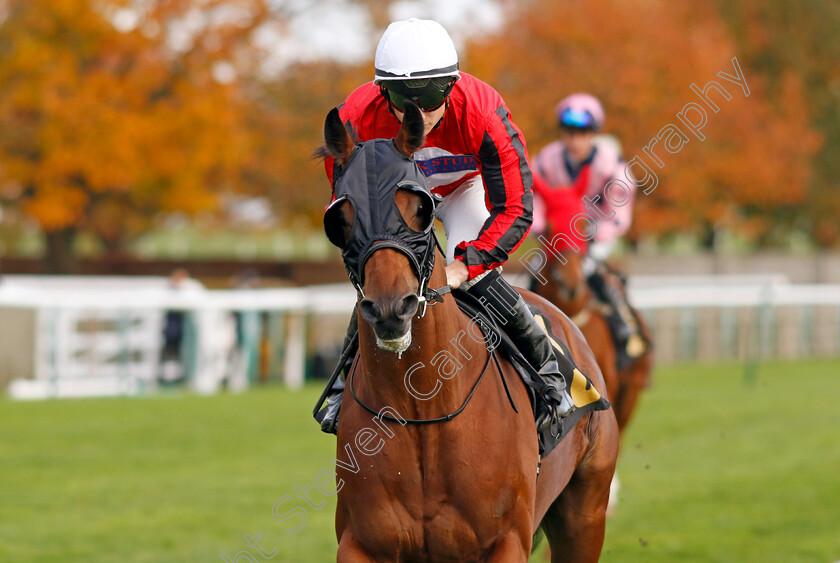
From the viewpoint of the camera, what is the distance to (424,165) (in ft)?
13.7

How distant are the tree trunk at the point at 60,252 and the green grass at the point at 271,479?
448 inches

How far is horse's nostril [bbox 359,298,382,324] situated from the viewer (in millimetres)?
2979

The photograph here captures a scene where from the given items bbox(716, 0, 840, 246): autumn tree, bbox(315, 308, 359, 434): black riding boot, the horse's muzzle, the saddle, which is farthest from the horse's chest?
bbox(716, 0, 840, 246): autumn tree

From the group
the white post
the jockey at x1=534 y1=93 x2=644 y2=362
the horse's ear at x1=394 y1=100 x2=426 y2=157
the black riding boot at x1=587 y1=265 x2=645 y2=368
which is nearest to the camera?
the horse's ear at x1=394 y1=100 x2=426 y2=157

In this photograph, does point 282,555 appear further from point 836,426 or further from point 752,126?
point 752,126

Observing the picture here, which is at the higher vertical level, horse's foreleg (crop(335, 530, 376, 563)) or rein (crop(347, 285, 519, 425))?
rein (crop(347, 285, 519, 425))

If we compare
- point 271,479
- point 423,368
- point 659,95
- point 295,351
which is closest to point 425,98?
point 423,368

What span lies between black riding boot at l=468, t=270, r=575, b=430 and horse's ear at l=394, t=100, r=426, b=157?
2.66ft

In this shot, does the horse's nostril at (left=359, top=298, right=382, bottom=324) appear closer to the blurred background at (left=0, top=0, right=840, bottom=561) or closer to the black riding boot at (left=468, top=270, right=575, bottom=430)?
the black riding boot at (left=468, top=270, right=575, bottom=430)

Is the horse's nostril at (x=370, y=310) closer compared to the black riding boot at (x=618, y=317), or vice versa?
the horse's nostril at (x=370, y=310)

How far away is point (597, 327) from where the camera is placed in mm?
7547

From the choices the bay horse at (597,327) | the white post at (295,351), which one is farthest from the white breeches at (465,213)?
the white post at (295,351)

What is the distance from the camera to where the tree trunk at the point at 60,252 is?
24.5 meters

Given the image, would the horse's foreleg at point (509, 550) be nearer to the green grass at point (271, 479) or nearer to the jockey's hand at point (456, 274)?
the green grass at point (271, 479)
